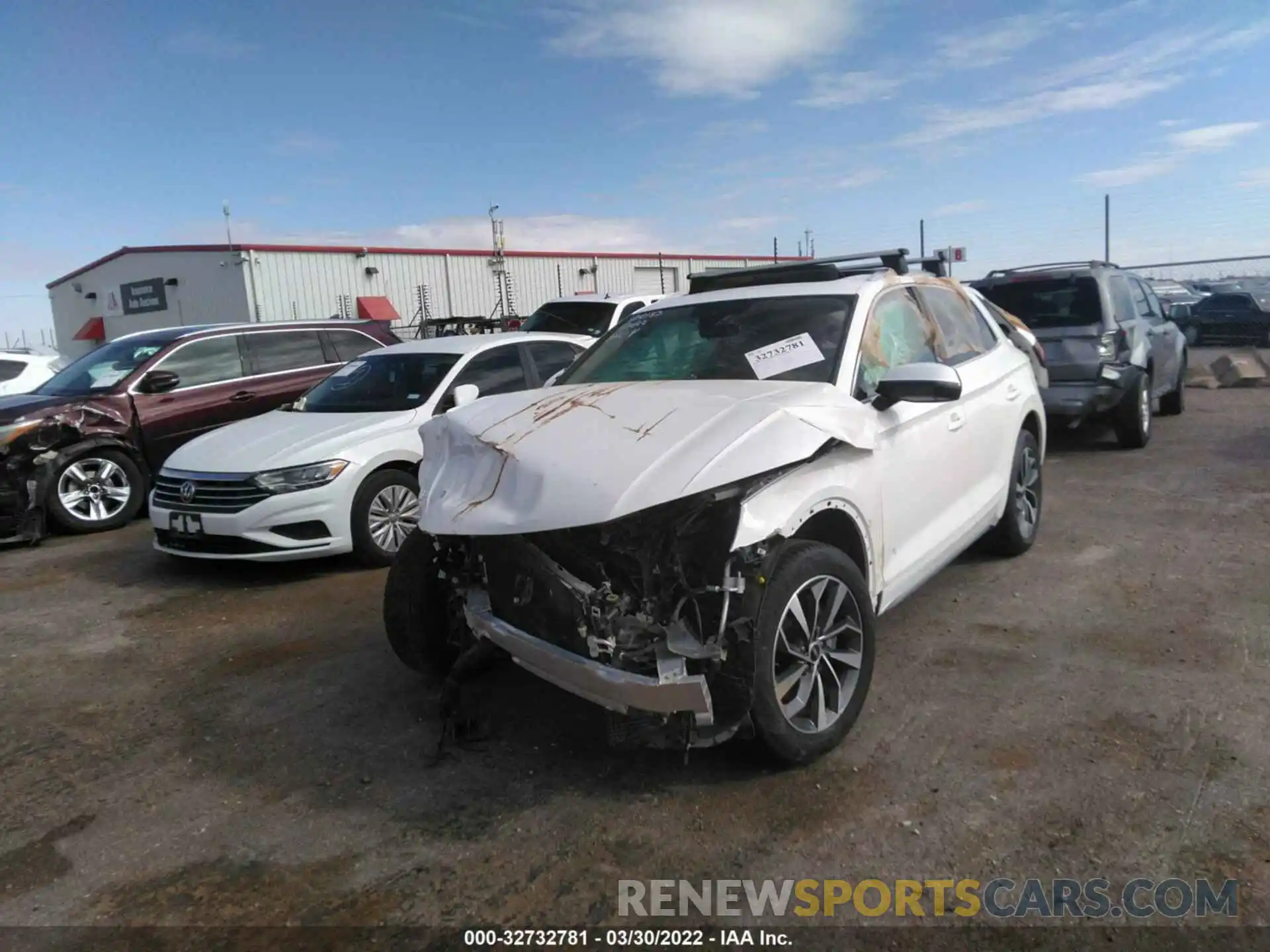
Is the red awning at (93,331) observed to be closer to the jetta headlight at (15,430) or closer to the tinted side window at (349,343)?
the tinted side window at (349,343)

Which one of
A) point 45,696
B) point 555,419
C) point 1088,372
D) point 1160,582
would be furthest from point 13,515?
point 1088,372

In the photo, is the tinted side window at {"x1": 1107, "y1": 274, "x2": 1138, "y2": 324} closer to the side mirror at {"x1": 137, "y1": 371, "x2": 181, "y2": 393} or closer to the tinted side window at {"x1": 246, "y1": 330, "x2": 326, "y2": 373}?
the tinted side window at {"x1": 246, "y1": 330, "x2": 326, "y2": 373}

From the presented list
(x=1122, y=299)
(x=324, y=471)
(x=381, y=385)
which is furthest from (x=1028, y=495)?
(x=1122, y=299)

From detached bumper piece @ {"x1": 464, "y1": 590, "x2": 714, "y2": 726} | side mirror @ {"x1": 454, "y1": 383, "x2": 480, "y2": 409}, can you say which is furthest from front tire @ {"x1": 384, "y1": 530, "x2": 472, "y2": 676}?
side mirror @ {"x1": 454, "y1": 383, "x2": 480, "y2": 409}

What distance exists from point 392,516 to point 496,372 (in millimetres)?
1475

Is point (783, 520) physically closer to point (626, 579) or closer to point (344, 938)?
point (626, 579)

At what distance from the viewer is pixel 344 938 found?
259cm

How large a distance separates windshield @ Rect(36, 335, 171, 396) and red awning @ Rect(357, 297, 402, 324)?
19767 mm

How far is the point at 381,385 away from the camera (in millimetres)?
7043

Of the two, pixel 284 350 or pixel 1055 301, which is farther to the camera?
pixel 284 350

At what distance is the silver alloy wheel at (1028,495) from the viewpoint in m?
5.65

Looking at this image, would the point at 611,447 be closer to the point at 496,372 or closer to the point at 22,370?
the point at 496,372

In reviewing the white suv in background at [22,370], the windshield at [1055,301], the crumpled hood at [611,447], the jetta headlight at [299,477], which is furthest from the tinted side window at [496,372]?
the white suv in background at [22,370]

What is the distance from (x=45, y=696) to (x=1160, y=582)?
19.6 feet
